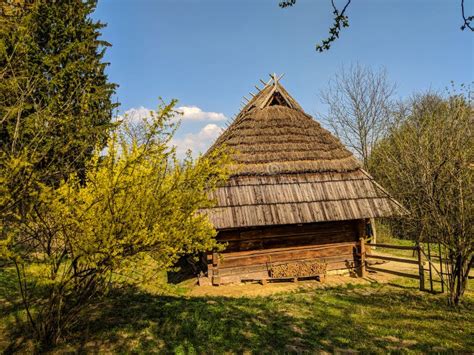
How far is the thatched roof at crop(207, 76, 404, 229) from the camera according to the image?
9.73 meters

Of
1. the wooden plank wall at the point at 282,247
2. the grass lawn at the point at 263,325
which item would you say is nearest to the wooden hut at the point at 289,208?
the wooden plank wall at the point at 282,247

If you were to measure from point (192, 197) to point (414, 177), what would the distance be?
6.23m

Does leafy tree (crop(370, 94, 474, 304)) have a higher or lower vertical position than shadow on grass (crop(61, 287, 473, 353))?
higher

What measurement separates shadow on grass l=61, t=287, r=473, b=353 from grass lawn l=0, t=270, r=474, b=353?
0.02 m

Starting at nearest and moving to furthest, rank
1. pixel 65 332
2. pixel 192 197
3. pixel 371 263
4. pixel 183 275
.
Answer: pixel 192 197
pixel 65 332
pixel 183 275
pixel 371 263

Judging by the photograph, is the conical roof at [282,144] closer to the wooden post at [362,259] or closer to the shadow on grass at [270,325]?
the wooden post at [362,259]

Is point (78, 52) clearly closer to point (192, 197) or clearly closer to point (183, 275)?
point (183, 275)

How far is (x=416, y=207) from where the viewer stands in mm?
7836

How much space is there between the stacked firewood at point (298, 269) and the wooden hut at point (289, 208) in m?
0.03

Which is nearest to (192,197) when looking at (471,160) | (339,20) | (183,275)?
(339,20)

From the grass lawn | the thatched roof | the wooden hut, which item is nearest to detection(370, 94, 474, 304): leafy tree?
the grass lawn

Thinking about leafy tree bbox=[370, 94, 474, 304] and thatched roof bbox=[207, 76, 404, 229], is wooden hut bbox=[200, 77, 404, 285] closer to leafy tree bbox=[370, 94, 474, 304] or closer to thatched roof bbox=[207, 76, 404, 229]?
thatched roof bbox=[207, 76, 404, 229]

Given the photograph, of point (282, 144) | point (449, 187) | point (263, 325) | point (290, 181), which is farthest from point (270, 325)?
point (282, 144)

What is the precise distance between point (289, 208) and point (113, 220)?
688 cm
